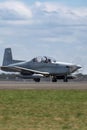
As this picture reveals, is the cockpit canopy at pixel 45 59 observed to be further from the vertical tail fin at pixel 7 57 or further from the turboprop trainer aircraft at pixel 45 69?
the vertical tail fin at pixel 7 57

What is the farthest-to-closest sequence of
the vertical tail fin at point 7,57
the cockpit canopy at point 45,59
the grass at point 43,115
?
1. the vertical tail fin at point 7,57
2. the cockpit canopy at point 45,59
3. the grass at point 43,115

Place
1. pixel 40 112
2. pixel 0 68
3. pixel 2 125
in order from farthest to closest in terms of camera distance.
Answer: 1. pixel 0 68
2. pixel 40 112
3. pixel 2 125

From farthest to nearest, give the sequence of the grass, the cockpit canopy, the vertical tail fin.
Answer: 1. the vertical tail fin
2. the cockpit canopy
3. the grass

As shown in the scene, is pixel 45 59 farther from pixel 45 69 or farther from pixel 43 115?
pixel 43 115

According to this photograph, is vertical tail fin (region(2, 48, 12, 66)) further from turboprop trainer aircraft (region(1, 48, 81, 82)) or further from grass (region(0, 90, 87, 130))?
grass (region(0, 90, 87, 130))

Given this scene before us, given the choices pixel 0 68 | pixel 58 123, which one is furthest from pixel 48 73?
pixel 58 123

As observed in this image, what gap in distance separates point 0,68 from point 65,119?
61.2 metres

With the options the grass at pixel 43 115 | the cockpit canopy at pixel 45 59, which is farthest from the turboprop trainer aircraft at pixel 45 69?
the grass at pixel 43 115

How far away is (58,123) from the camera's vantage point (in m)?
14.0

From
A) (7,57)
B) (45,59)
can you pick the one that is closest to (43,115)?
(45,59)

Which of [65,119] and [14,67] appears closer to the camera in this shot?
[65,119]

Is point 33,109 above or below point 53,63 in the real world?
below

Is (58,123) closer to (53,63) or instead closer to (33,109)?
(33,109)

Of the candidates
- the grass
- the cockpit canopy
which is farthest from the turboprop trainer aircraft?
the grass
